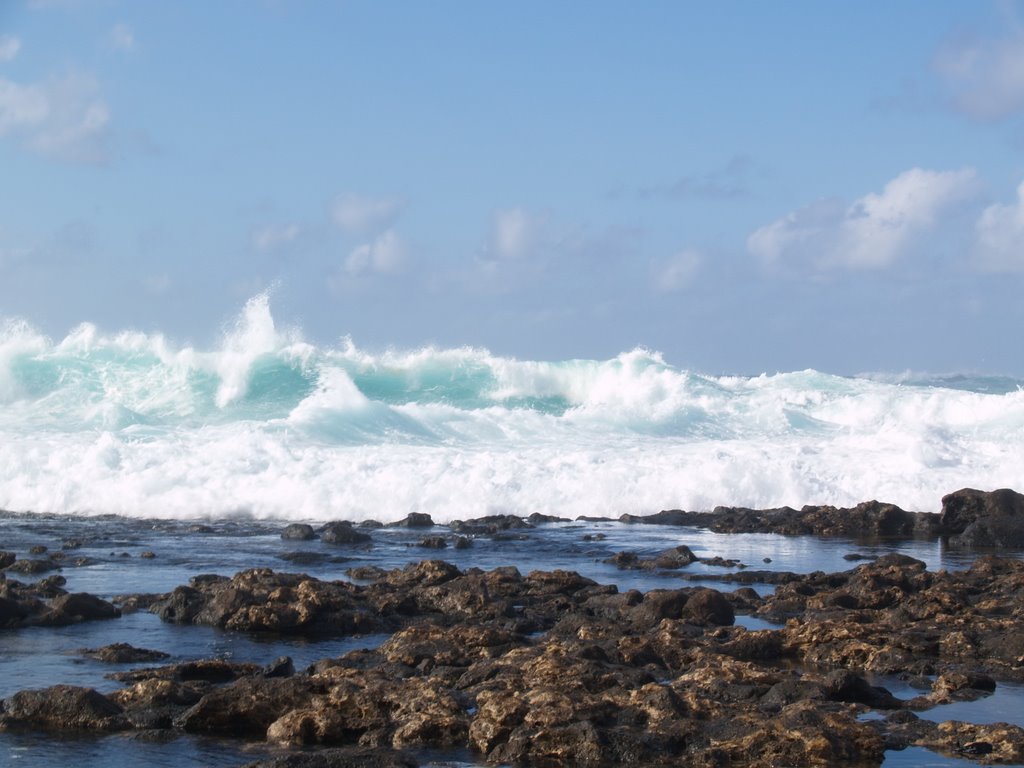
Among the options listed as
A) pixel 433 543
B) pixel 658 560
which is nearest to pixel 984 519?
pixel 658 560

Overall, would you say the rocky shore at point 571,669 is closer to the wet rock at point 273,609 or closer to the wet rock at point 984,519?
the wet rock at point 273,609

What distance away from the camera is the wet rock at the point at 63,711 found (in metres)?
9.03

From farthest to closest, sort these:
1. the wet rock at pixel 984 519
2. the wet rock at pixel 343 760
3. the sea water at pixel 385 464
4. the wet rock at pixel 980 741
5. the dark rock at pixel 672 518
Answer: the dark rock at pixel 672 518 → the wet rock at pixel 984 519 → the sea water at pixel 385 464 → the wet rock at pixel 980 741 → the wet rock at pixel 343 760

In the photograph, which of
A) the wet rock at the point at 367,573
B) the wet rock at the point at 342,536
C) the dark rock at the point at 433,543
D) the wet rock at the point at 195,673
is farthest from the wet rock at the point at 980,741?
the wet rock at the point at 342,536

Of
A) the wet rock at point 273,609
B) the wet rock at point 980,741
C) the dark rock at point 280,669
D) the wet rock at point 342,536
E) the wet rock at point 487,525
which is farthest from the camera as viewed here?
the wet rock at point 487,525

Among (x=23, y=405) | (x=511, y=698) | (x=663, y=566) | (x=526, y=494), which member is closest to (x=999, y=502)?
(x=663, y=566)

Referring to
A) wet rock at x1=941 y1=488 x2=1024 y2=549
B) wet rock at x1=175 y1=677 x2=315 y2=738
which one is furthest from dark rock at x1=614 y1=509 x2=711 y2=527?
wet rock at x1=175 y1=677 x2=315 y2=738

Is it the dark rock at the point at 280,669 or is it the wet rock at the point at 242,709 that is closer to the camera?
the wet rock at the point at 242,709

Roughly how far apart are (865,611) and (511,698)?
5.90 meters

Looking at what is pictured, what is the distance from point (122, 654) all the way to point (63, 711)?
231 centimetres

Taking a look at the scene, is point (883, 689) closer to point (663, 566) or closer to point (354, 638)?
point (354, 638)

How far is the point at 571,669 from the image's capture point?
32.1 feet

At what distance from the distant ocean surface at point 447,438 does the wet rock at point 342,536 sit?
4486 millimetres

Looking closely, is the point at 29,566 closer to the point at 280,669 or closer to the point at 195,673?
the point at 195,673
